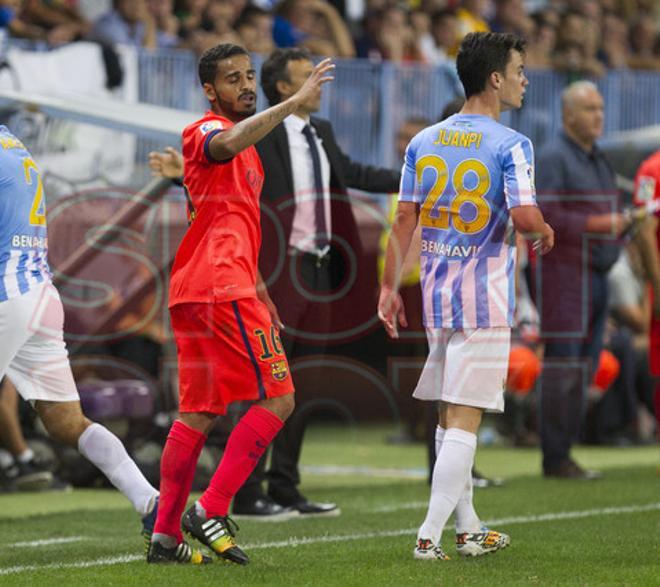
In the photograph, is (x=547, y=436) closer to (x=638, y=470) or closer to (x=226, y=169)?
(x=638, y=470)

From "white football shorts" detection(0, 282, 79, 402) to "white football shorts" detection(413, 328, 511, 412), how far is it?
1589 millimetres

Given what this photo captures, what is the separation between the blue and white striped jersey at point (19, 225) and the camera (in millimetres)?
6645

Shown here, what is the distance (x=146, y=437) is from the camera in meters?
10.4

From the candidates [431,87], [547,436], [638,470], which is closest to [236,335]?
[547,436]

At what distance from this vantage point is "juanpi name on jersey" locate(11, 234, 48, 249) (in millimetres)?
6672

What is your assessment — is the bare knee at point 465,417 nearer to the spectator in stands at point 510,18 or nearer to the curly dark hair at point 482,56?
the curly dark hair at point 482,56

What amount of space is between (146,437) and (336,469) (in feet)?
6.32

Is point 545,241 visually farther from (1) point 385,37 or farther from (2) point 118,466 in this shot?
(1) point 385,37

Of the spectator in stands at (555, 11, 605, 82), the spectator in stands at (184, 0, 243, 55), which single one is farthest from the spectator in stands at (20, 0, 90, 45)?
the spectator in stands at (555, 11, 605, 82)

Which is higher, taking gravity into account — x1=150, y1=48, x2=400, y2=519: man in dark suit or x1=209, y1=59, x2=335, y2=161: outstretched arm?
x1=209, y1=59, x2=335, y2=161: outstretched arm

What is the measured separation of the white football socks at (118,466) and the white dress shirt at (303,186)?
82.4 inches

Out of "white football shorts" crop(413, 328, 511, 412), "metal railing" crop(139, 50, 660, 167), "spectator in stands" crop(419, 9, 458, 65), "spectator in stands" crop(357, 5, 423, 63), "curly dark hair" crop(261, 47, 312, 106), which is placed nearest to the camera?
"white football shorts" crop(413, 328, 511, 412)

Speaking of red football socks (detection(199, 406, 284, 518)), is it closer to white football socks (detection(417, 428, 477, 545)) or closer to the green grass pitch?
the green grass pitch

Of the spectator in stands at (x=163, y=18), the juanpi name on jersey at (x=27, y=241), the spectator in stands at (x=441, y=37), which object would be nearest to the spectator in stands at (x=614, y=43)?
the spectator in stands at (x=441, y=37)
